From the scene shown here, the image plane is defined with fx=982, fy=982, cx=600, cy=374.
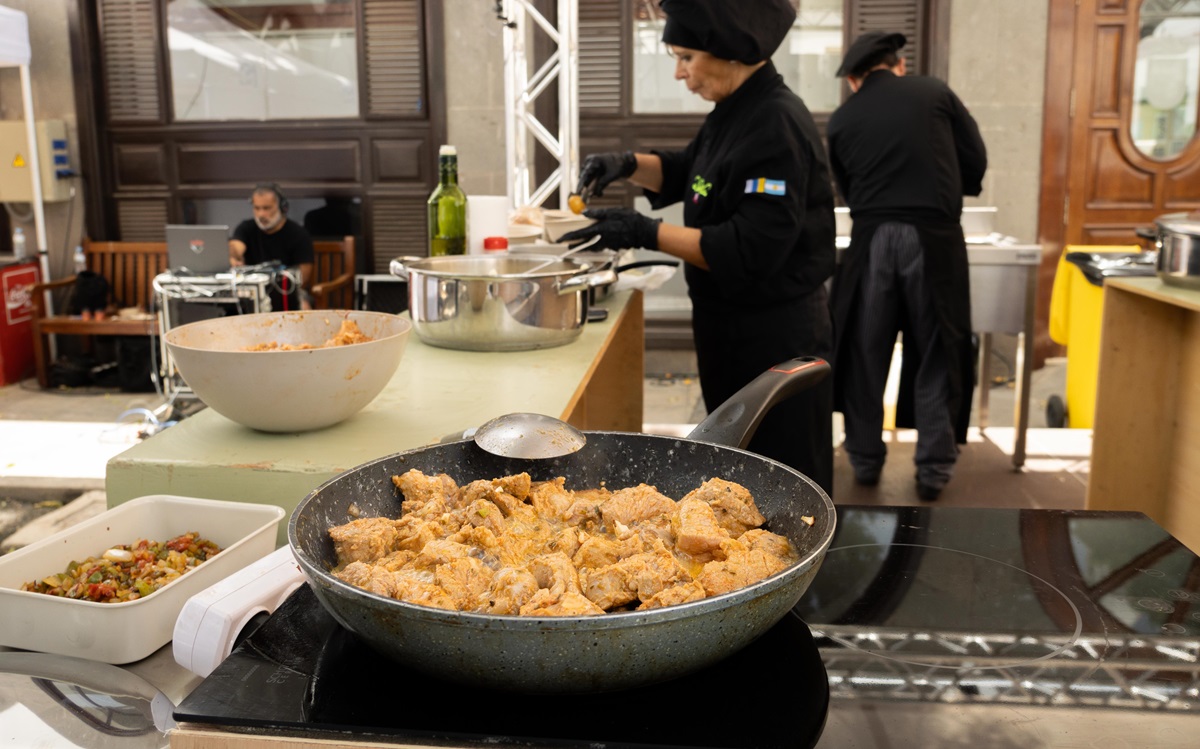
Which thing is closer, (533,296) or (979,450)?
(533,296)

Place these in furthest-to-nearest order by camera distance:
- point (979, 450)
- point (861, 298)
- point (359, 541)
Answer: point (979, 450)
point (861, 298)
point (359, 541)

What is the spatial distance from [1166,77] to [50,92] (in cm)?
751

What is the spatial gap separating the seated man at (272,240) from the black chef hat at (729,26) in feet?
13.7

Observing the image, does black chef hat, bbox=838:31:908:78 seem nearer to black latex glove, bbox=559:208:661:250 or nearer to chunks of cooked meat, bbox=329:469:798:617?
black latex glove, bbox=559:208:661:250

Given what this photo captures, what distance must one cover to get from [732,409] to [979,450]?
408cm

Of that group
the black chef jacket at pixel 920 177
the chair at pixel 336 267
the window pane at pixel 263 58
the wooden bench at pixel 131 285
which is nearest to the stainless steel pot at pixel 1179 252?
the black chef jacket at pixel 920 177

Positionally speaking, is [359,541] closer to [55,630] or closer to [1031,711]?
[55,630]

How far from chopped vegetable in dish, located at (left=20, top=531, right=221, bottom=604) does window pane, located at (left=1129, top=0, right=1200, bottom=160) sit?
6.55 m

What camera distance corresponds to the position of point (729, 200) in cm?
269

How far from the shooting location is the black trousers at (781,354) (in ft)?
9.21

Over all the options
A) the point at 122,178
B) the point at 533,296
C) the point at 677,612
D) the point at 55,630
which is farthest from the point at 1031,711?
the point at 122,178

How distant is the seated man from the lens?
627cm

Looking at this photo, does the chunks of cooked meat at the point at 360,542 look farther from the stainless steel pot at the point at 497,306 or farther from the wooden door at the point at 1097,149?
the wooden door at the point at 1097,149

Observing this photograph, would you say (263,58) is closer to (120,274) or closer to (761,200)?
(120,274)
